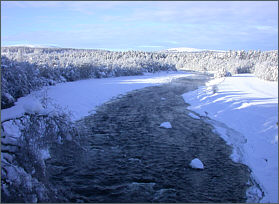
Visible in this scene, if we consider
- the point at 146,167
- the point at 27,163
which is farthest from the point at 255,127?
the point at 27,163

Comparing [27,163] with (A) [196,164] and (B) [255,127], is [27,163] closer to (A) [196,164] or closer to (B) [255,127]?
(A) [196,164]

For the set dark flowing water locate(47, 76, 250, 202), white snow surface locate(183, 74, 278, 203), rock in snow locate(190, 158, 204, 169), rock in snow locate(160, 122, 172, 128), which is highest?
white snow surface locate(183, 74, 278, 203)

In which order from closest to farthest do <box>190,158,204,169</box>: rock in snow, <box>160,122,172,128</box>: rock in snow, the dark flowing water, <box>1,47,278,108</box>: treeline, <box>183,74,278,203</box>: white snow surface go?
the dark flowing water, <box>183,74,278,203</box>: white snow surface, <box>190,158,204,169</box>: rock in snow, <box>1,47,278,108</box>: treeline, <box>160,122,172,128</box>: rock in snow

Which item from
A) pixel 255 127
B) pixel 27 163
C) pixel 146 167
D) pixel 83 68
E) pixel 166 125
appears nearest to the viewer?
pixel 27 163

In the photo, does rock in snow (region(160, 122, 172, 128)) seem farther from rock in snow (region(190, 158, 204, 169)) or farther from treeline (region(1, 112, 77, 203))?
treeline (region(1, 112, 77, 203))

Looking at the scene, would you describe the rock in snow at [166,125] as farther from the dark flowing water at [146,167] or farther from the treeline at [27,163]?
the treeline at [27,163]

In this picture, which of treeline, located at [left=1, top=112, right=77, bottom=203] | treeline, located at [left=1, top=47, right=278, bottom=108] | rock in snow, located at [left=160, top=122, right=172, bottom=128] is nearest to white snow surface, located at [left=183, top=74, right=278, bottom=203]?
treeline, located at [left=1, top=47, right=278, bottom=108]

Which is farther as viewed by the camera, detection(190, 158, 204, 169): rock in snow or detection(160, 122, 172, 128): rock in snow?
detection(160, 122, 172, 128): rock in snow
